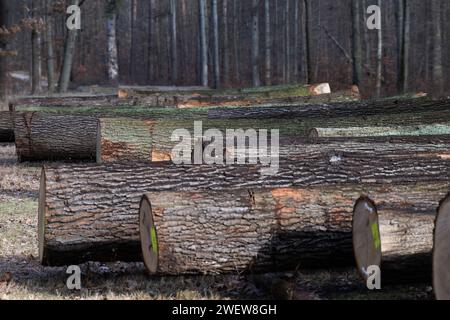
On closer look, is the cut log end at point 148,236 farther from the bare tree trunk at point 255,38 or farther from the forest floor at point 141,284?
the bare tree trunk at point 255,38

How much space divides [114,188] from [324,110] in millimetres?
6829

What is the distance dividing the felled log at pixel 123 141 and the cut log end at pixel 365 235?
525cm

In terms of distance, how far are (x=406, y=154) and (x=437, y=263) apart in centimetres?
294

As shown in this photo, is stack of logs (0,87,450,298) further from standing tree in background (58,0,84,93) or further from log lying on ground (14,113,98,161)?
standing tree in background (58,0,84,93)

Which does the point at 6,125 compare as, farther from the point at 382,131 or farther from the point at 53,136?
the point at 382,131

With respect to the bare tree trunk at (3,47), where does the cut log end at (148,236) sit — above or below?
below

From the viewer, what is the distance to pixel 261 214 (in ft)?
19.7

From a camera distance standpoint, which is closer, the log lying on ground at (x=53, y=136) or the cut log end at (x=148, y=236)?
the cut log end at (x=148, y=236)

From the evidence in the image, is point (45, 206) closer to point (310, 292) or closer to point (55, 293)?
Answer: point (55, 293)

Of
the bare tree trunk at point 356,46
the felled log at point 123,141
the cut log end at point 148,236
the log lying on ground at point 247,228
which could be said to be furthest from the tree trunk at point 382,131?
the bare tree trunk at point 356,46

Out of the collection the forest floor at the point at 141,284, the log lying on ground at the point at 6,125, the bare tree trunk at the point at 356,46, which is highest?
the bare tree trunk at the point at 356,46

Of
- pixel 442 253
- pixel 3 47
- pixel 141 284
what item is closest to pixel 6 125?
pixel 141 284

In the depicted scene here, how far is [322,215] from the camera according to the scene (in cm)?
614

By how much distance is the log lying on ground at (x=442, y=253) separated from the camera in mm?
4855
